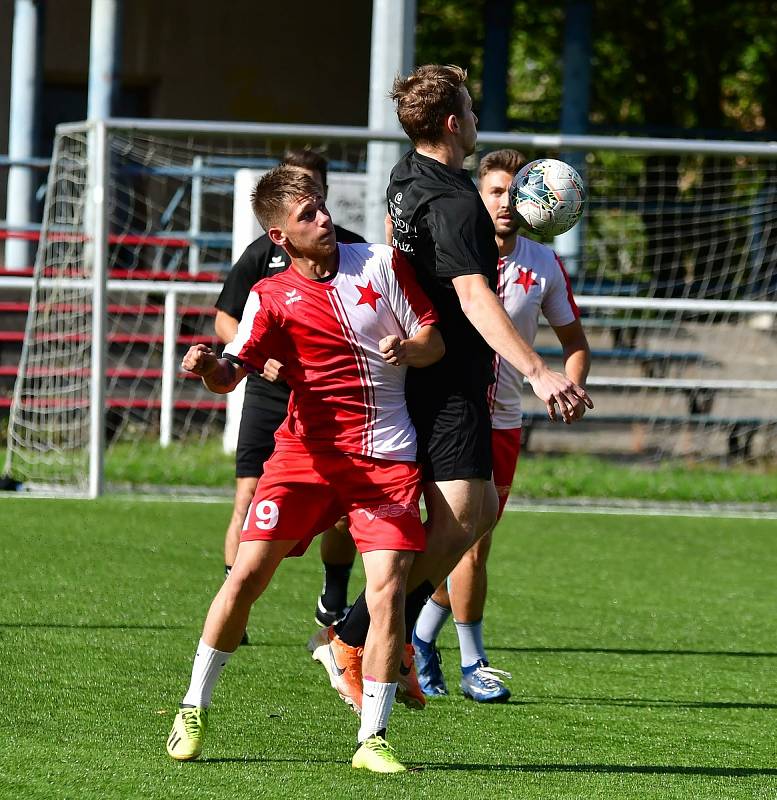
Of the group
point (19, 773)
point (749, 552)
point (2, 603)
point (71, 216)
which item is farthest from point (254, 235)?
point (19, 773)

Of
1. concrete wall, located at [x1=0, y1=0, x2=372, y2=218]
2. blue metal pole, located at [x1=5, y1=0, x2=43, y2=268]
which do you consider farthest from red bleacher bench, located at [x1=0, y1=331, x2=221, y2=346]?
concrete wall, located at [x1=0, y1=0, x2=372, y2=218]

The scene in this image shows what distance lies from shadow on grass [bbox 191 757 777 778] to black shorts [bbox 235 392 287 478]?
2.05 metres

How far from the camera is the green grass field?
402 cm

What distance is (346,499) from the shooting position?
4188 millimetres

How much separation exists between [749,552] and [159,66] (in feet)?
36.4

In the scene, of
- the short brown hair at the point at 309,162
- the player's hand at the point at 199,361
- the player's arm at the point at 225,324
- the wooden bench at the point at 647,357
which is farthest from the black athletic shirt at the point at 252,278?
the wooden bench at the point at 647,357

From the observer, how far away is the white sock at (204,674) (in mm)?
4129

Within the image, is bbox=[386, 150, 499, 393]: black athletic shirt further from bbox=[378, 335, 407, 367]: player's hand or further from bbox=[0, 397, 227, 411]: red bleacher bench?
bbox=[0, 397, 227, 411]: red bleacher bench

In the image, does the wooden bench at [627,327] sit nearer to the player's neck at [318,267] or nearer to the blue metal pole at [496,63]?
the blue metal pole at [496,63]

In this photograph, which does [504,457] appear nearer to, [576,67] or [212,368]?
[212,368]

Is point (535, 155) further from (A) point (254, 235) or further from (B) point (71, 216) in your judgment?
(B) point (71, 216)

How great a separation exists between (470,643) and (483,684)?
188 mm

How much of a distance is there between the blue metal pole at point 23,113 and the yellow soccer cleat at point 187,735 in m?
11.3

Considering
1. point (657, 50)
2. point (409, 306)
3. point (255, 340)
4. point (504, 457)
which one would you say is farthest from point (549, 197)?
point (657, 50)
